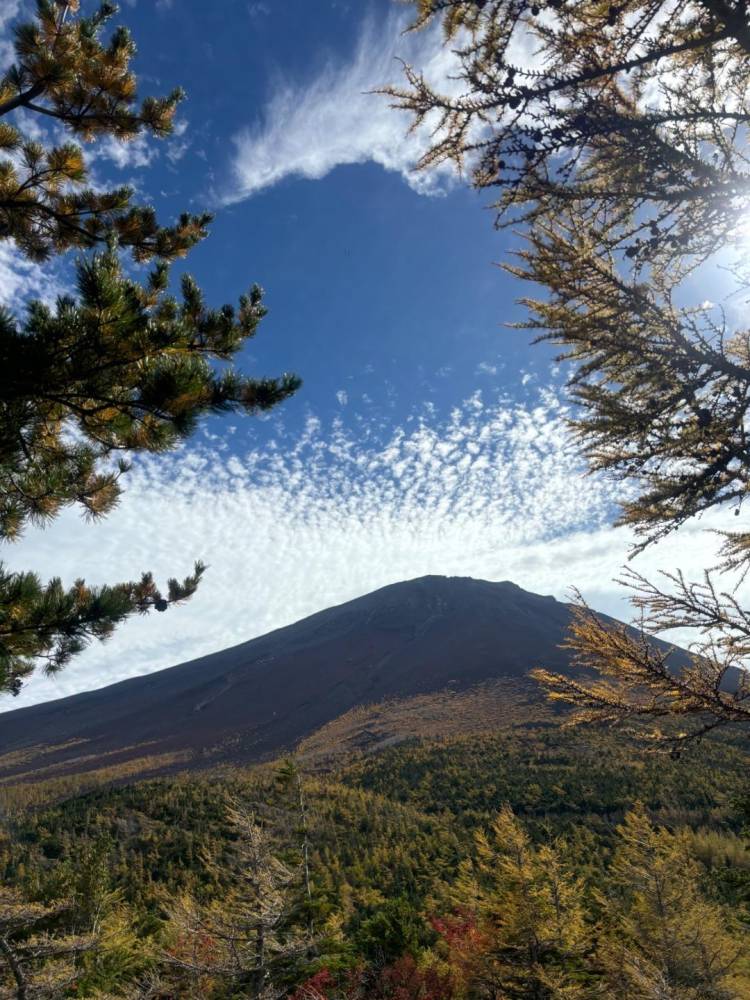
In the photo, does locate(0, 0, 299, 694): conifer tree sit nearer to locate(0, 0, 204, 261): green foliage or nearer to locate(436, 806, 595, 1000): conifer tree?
locate(0, 0, 204, 261): green foliage

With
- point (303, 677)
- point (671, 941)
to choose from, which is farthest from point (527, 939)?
point (303, 677)

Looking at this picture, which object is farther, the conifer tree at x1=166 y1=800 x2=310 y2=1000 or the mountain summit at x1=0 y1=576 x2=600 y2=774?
the mountain summit at x1=0 y1=576 x2=600 y2=774

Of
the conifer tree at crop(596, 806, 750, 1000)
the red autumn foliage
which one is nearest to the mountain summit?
the red autumn foliage

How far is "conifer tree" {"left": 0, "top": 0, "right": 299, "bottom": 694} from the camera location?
11.4ft

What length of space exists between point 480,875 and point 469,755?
18169 mm

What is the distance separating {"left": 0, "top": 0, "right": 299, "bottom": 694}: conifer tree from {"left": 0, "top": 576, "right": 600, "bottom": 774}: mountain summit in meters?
59.6

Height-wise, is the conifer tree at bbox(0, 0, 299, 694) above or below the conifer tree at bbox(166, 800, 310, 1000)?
above

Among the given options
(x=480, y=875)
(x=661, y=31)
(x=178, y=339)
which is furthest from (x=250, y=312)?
(x=480, y=875)

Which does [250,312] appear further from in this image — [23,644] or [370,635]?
[370,635]

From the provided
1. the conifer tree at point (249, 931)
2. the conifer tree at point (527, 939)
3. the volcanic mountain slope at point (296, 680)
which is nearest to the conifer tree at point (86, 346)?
the conifer tree at point (249, 931)

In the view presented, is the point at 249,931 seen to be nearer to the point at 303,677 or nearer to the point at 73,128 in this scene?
the point at 73,128

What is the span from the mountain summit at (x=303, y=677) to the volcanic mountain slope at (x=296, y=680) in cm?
28

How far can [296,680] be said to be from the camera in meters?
82.3

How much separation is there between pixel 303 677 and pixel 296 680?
131 cm
